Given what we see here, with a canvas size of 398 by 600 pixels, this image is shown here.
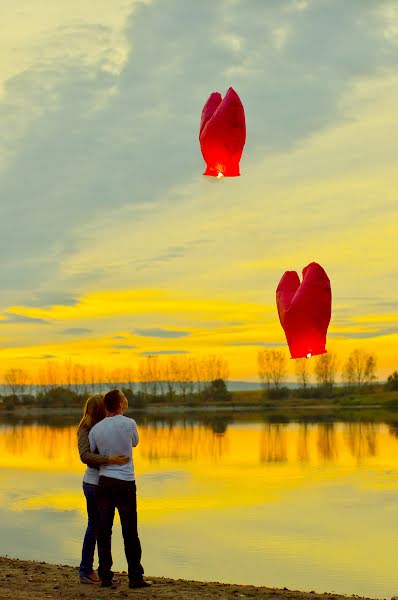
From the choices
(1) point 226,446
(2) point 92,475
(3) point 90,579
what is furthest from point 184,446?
(2) point 92,475

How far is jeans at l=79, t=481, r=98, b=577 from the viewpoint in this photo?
27.8 ft

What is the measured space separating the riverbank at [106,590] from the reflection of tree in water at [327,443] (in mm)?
19944

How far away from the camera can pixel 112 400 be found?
8133 millimetres

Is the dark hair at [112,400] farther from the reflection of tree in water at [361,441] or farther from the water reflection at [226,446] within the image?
the reflection of tree in water at [361,441]

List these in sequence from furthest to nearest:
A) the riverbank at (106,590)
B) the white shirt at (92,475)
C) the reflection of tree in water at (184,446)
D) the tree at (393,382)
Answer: the tree at (393,382)
the reflection of tree in water at (184,446)
the white shirt at (92,475)
the riverbank at (106,590)

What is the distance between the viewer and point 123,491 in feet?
26.9

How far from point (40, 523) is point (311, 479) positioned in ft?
30.3

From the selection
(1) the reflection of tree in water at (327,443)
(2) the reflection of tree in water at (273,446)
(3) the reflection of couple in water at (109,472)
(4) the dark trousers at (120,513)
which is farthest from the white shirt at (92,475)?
(1) the reflection of tree in water at (327,443)

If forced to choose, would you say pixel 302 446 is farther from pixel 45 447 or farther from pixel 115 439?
pixel 115 439

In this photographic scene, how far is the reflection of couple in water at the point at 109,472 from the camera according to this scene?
812cm

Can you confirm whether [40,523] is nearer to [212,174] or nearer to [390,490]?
[390,490]

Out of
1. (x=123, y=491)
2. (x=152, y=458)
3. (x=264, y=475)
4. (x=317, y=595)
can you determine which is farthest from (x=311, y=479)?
(x=123, y=491)

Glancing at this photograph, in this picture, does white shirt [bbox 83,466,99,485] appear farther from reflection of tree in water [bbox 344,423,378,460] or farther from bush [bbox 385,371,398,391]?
bush [bbox 385,371,398,391]

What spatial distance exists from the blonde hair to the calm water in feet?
14.4
